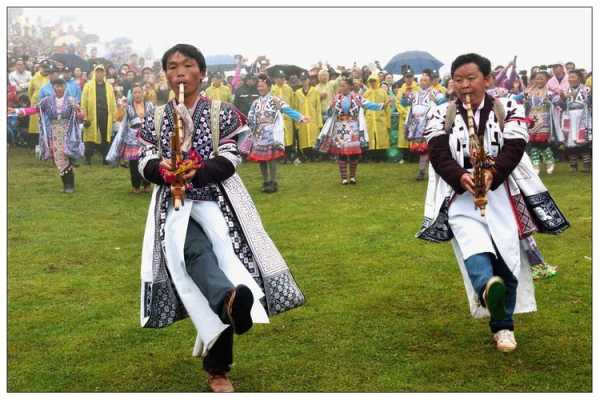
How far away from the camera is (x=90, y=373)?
5.75 m

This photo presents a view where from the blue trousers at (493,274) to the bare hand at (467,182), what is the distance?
0.41m

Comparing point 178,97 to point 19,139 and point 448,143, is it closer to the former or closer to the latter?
point 448,143

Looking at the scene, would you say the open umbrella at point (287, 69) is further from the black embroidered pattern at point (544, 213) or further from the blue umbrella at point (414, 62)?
the black embroidered pattern at point (544, 213)

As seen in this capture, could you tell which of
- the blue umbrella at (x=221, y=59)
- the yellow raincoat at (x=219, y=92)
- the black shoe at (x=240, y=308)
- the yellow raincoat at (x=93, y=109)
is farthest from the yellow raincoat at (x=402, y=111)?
the black shoe at (x=240, y=308)

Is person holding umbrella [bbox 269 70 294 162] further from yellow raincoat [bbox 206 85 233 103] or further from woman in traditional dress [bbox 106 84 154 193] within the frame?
woman in traditional dress [bbox 106 84 154 193]

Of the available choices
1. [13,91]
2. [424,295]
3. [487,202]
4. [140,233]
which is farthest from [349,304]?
[13,91]

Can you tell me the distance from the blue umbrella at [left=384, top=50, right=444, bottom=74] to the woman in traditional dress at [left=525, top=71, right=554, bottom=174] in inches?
247

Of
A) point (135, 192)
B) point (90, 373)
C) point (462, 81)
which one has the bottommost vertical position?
point (90, 373)

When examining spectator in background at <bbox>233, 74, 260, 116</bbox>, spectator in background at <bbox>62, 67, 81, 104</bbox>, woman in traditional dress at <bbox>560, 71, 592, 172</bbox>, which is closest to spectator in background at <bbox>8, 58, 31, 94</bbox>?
spectator in background at <bbox>62, 67, 81, 104</bbox>

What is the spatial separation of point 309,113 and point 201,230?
1413 cm

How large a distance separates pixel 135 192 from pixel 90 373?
366 inches

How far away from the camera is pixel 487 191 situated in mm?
5664

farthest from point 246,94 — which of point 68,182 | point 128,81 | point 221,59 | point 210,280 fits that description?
point 210,280

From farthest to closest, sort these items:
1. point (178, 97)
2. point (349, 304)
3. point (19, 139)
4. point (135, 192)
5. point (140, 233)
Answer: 1. point (19, 139)
2. point (135, 192)
3. point (140, 233)
4. point (349, 304)
5. point (178, 97)
